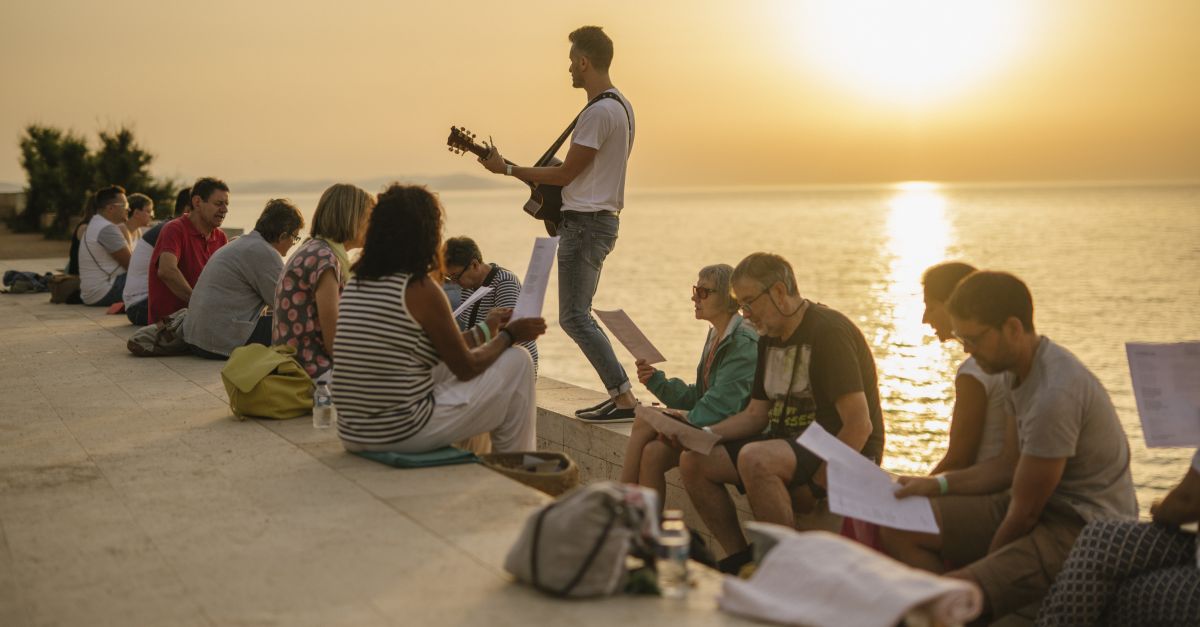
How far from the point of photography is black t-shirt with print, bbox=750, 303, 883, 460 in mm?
4828

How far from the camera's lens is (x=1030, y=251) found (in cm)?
7481

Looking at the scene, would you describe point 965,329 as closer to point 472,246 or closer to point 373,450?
point 373,450

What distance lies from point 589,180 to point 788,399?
2.08m

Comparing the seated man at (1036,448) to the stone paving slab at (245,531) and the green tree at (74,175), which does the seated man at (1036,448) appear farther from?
the green tree at (74,175)

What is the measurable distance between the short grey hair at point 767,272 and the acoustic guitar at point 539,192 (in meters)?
1.90

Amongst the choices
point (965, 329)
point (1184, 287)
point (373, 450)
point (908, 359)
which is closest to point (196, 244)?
point (373, 450)

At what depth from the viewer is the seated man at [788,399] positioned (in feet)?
15.8

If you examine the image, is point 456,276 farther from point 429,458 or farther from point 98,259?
point 98,259

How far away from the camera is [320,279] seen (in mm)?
6680

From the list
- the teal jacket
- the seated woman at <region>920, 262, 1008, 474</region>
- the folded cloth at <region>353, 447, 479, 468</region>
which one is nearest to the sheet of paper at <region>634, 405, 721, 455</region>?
the teal jacket

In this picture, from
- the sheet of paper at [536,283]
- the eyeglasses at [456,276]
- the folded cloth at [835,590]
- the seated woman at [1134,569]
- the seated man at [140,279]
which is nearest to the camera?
the folded cloth at [835,590]

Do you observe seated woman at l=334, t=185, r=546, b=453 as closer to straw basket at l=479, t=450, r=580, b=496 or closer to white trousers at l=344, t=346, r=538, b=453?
white trousers at l=344, t=346, r=538, b=453

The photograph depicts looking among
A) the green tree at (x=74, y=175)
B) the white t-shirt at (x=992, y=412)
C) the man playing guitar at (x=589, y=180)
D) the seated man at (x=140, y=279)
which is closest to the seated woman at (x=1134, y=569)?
the white t-shirt at (x=992, y=412)

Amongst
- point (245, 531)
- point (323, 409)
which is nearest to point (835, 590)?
point (245, 531)
